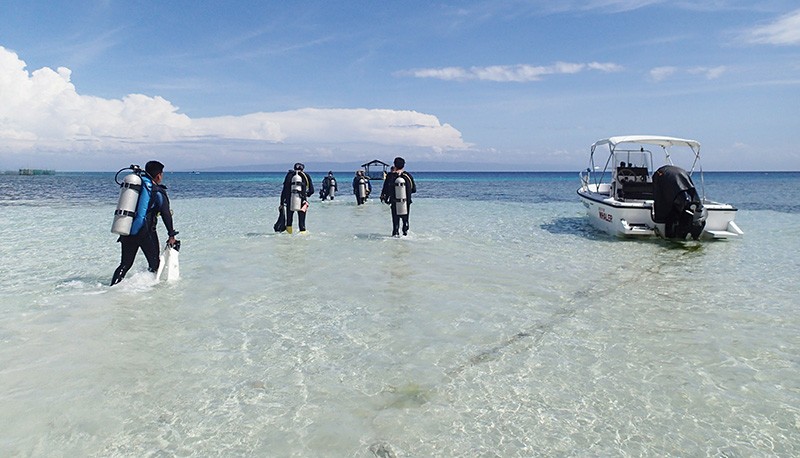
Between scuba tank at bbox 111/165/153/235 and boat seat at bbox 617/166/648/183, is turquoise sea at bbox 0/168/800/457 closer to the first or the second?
scuba tank at bbox 111/165/153/235

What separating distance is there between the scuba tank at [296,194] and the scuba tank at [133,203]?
5.78 metres

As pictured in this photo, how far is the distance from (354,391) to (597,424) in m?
1.91

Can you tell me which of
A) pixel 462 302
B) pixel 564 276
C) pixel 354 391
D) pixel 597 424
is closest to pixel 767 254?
pixel 564 276

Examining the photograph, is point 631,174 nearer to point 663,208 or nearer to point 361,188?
point 663,208

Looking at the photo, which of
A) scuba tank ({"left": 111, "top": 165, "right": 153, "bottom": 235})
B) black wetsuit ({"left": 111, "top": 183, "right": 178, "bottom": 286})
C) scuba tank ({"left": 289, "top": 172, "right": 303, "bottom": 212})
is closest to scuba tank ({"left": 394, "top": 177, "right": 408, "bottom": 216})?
scuba tank ({"left": 289, "top": 172, "right": 303, "bottom": 212})

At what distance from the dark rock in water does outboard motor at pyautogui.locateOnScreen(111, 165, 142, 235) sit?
527 cm

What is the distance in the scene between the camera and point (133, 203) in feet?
22.8

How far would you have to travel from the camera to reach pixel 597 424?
12.1ft

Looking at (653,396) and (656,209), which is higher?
(656,209)

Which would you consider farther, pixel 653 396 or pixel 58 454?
pixel 653 396

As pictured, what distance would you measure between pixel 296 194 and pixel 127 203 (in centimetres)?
624

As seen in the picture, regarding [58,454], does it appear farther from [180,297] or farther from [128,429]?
[180,297]

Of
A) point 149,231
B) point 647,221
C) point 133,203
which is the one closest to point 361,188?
point 647,221

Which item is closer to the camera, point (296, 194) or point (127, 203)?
point (127, 203)
